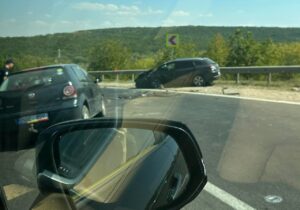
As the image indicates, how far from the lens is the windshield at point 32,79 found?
28.9 feet

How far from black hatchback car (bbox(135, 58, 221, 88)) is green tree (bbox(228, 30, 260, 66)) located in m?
15.4

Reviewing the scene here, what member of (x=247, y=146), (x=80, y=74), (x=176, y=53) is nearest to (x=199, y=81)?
(x=80, y=74)

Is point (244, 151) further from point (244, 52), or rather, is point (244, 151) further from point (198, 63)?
point (244, 52)

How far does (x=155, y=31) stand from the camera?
20.4 metres

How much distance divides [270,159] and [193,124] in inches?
146

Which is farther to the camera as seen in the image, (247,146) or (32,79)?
(32,79)

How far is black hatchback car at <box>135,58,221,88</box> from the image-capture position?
25.7 meters

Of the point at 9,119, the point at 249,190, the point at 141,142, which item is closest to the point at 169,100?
the point at 9,119

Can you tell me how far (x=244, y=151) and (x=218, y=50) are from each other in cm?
4013

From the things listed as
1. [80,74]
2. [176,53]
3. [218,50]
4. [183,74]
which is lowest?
[218,50]

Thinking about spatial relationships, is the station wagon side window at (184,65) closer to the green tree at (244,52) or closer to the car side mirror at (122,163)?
the green tree at (244,52)

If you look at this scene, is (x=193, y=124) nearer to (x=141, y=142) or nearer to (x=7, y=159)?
(x=7, y=159)

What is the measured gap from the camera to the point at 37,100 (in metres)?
8.85

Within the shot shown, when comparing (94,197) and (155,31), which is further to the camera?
(155,31)
